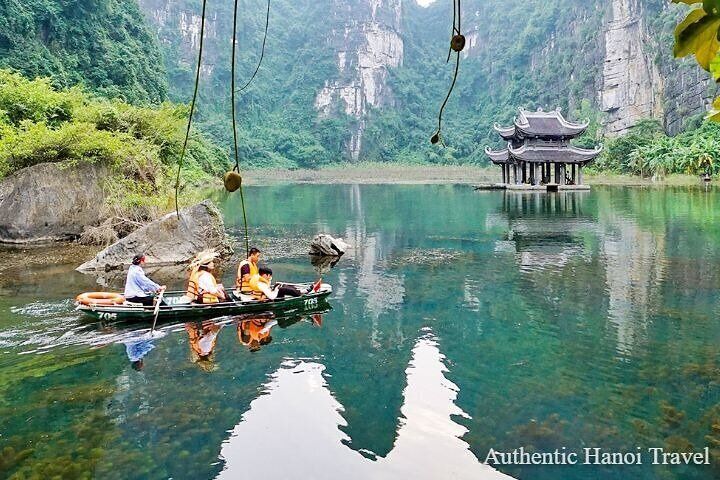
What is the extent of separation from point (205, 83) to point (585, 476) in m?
133

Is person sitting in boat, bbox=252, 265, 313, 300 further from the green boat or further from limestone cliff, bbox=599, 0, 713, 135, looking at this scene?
limestone cliff, bbox=599, 0, 713, 135

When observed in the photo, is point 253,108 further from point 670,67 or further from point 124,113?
point 124,113

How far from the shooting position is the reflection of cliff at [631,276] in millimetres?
9469

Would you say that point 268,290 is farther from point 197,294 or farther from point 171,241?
point 171,241

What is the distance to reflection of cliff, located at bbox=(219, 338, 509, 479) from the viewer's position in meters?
5.45

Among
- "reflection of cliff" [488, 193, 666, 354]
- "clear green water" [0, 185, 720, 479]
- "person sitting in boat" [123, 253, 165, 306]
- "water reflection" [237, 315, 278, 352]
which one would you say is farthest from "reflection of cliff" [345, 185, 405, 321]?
"person sitting in boat" [123, 253, 165, 306]

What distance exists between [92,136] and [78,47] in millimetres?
32702

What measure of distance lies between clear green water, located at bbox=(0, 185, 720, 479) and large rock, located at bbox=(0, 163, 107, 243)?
12.7ft

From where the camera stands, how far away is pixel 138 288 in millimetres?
10133

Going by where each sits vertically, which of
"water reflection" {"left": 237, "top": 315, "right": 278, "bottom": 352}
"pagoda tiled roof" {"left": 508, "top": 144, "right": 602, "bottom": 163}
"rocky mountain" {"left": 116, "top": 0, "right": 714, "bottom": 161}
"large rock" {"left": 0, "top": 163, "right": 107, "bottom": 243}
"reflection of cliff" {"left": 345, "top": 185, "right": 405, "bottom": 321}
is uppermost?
"rocky mountain" {"left": 116, "top": 0, "right": 714, "bottom": 161}

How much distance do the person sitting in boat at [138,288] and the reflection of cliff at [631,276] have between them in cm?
741

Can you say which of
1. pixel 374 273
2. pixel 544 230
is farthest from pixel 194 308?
pixel 544 230

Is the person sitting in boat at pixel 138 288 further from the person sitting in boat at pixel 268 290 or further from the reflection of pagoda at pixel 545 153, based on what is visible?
the reflection of pagoda at pixel 545 153

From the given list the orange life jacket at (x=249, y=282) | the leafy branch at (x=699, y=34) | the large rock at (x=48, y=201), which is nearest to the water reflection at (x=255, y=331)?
the orange life jacket at (x=249, y=282)
